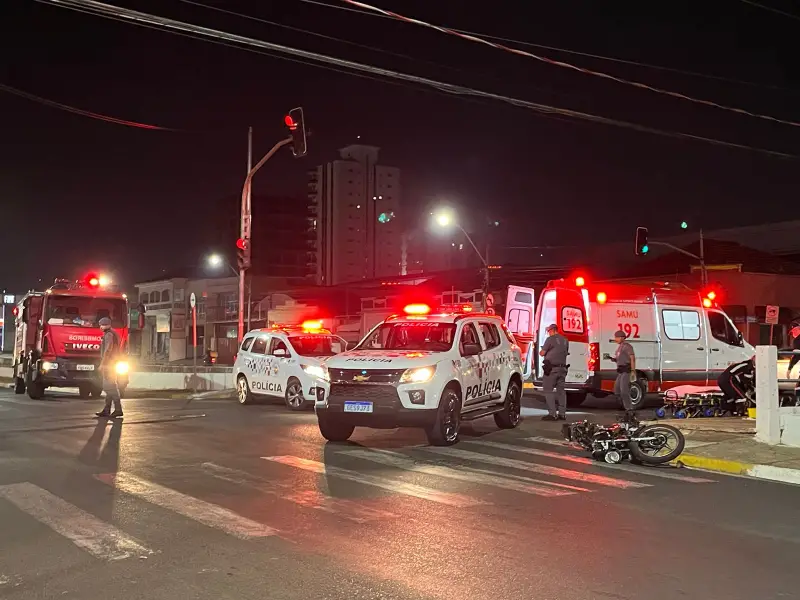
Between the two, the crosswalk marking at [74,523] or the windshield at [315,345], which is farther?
the windshield at [315,345]

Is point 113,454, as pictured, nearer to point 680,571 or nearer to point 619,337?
point 680,571

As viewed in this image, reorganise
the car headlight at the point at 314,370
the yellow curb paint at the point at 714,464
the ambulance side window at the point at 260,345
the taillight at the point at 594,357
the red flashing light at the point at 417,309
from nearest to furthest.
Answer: the yellow curb paint at the point at 714,464 → the red flashing light at the point at 417,309 → the car headlight at the point at 314,370 → the taillight at the point at 594,357 → the ambulance side window at the point at 260,345

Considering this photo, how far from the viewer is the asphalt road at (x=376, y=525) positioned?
17.6 feet

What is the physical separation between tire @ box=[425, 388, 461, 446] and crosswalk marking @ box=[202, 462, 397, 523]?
10.2ft

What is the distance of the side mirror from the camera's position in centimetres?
1249

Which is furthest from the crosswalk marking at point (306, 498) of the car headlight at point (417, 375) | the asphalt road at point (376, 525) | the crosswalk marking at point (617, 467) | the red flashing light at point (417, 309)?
the red flashing light at point (417, 309)

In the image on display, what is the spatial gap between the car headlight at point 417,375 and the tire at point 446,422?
1.26 ft

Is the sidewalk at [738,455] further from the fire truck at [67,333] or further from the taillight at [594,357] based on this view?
the fire truck at [67,333]

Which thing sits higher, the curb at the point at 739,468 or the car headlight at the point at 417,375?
the car headlight at the point at 417,375

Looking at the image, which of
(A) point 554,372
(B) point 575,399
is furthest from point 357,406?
(B) point 575,399

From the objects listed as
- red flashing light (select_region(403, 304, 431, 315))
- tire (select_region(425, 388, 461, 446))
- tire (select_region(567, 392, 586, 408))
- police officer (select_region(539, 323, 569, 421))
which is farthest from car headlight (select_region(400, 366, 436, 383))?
tire (select_region(567, 392, 586, 408))

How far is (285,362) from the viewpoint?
60.5 ft

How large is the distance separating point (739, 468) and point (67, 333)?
707 inches

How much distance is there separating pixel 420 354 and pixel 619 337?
5619 millimetres
